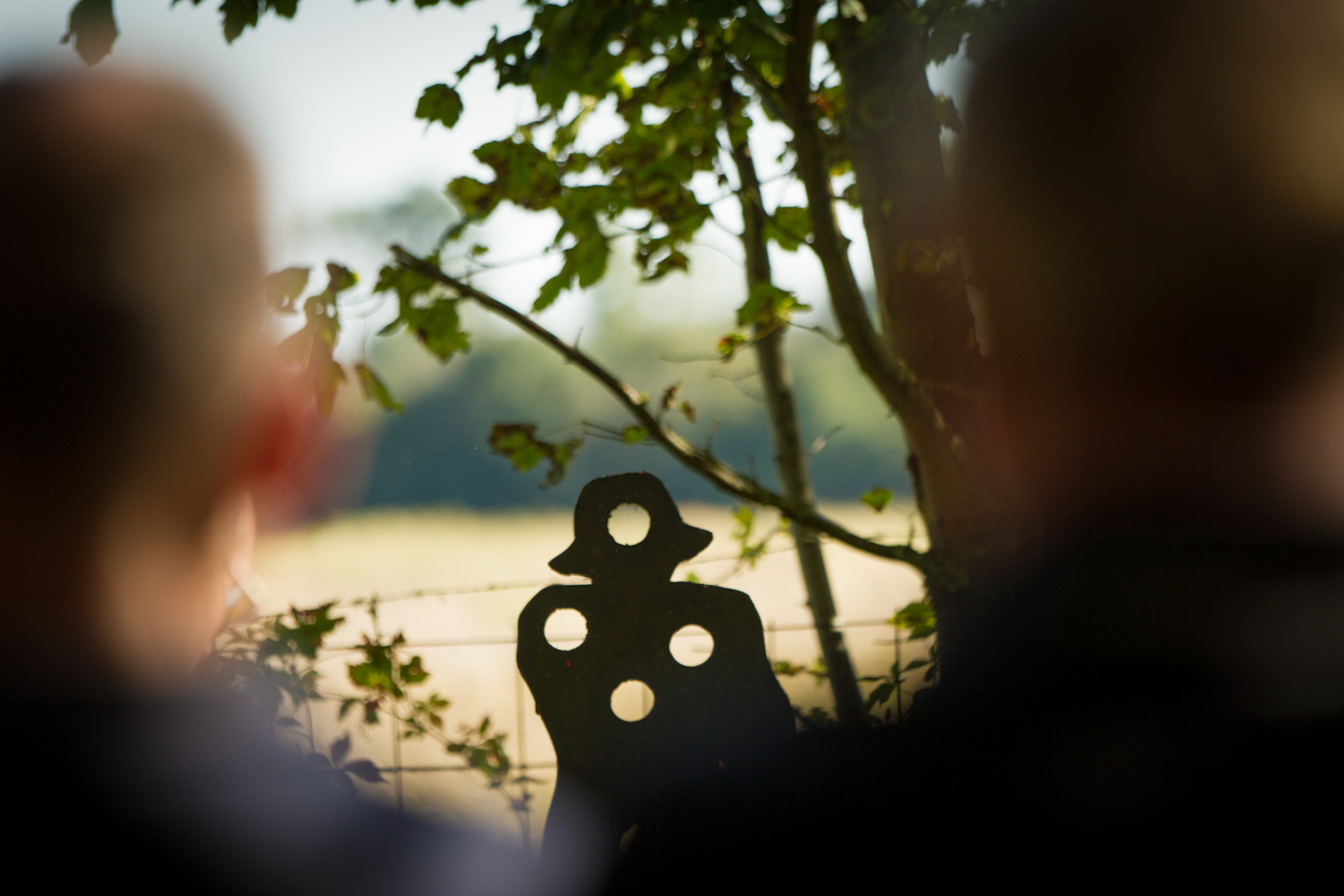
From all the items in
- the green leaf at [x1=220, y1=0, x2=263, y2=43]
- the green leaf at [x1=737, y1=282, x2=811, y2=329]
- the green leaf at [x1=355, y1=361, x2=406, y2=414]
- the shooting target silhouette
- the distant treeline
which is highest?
the distant treeline

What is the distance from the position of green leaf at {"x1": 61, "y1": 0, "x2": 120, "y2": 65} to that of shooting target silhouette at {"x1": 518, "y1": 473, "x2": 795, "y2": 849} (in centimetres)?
90

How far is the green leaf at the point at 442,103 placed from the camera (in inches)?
74.3

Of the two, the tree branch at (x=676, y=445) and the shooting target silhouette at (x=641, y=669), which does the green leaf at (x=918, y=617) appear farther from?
the shooting target silhouette at (x=641, y=669)

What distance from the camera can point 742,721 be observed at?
→ 1.42 metres

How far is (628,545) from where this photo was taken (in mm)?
1510

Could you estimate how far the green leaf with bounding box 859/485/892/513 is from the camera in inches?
92.5

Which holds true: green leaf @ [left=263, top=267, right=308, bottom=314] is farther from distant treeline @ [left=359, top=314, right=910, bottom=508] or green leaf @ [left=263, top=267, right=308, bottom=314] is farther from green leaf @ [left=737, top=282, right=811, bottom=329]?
distant treeline @ [left=359, top=314, right=910, bottom=508]

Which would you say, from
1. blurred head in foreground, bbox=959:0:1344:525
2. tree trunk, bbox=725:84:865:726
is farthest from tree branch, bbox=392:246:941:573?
blurred head in foreground, bbox=959:0:1344:525

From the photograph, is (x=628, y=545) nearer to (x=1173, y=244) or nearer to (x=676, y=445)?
(x=676, y=445)

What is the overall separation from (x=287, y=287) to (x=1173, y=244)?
1558 mm

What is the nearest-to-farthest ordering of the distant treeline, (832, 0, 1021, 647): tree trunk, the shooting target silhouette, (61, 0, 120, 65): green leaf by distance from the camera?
1. (61, 0, 120, 65): green leaf
2. the shooting target silhouette
3. (832, 0, 1021, 647): tree trunk
4. the distant treeline

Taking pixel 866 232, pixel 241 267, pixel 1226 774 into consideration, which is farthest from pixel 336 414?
pixel 1226 774

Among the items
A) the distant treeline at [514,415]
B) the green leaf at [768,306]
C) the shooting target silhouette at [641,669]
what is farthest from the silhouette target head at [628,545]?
the distant treeline at [514,415]

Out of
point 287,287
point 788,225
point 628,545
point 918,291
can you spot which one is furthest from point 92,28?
point 788,225
